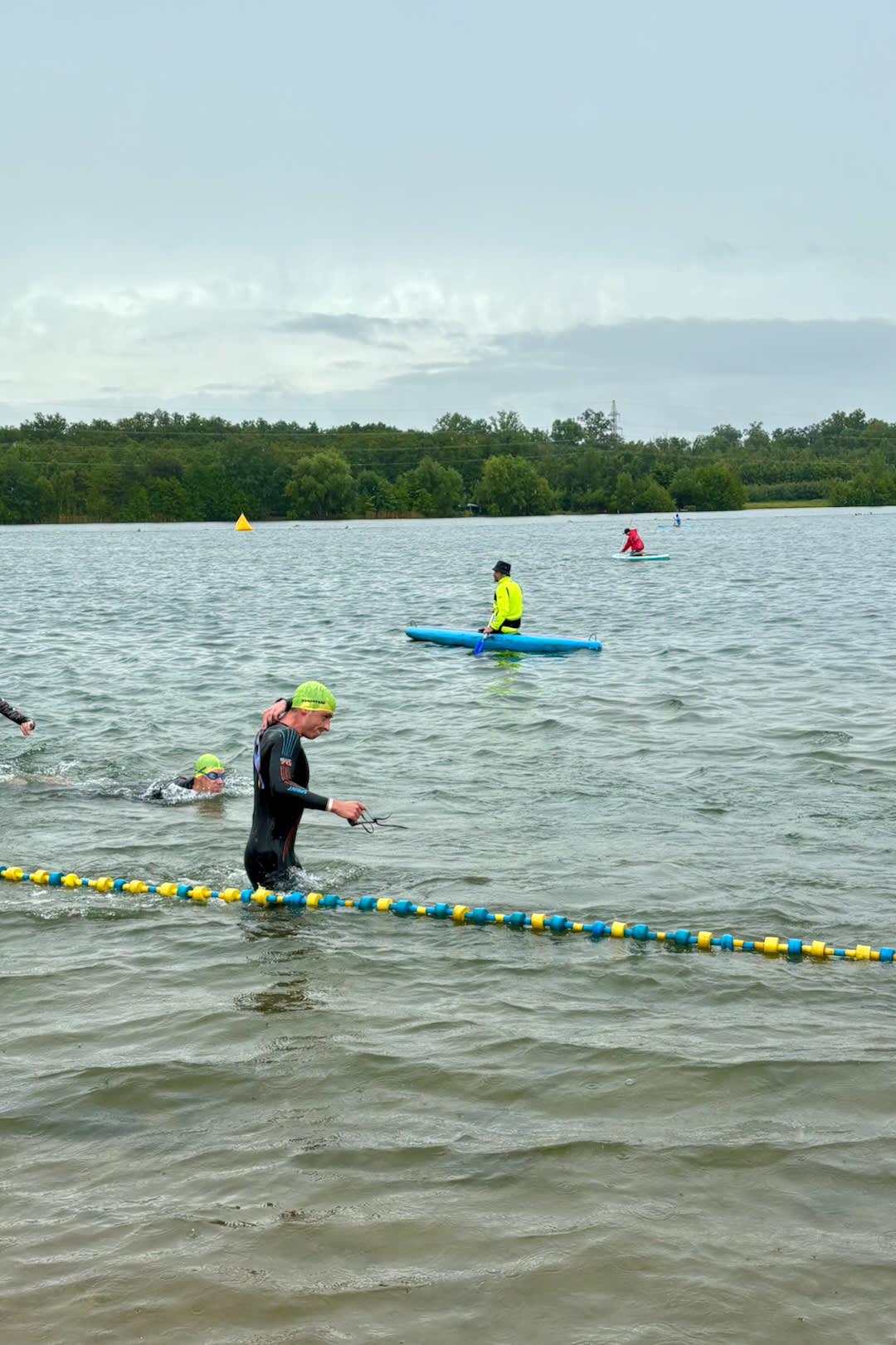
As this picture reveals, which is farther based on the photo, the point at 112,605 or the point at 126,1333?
the point at 112,605

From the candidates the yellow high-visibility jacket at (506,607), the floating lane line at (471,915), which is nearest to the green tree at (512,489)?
the yellow high-visibility jacket at (506,607)

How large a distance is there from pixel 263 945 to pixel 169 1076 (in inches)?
84.3

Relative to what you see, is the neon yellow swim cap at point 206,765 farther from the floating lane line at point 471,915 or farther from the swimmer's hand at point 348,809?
the swimmer's hand at point 348,809

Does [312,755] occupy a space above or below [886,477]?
below

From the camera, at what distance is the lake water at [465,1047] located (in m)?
5.01

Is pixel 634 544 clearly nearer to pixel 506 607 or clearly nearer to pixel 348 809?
pixel 506 607

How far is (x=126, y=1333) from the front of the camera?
4.74 metres

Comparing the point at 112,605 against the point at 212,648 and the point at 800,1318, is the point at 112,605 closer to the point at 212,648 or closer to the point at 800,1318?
the point at 212,648

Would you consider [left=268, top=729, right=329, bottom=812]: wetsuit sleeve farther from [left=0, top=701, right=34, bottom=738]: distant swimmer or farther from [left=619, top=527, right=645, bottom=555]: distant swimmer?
[left=619, top=527, right=645, bottom=555]: distant swimmer

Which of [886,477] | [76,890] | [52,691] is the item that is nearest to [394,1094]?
[76,890]

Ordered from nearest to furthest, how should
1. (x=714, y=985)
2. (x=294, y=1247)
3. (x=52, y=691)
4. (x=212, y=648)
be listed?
(x=294, y=1247)
(x=714, y=985)
(x=52, y=691)
(x=212, y=648)

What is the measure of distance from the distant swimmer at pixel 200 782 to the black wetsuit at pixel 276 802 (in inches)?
146

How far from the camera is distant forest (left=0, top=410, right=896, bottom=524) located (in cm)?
15638

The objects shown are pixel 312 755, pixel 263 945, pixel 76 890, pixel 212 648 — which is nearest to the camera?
pixel 263 945
